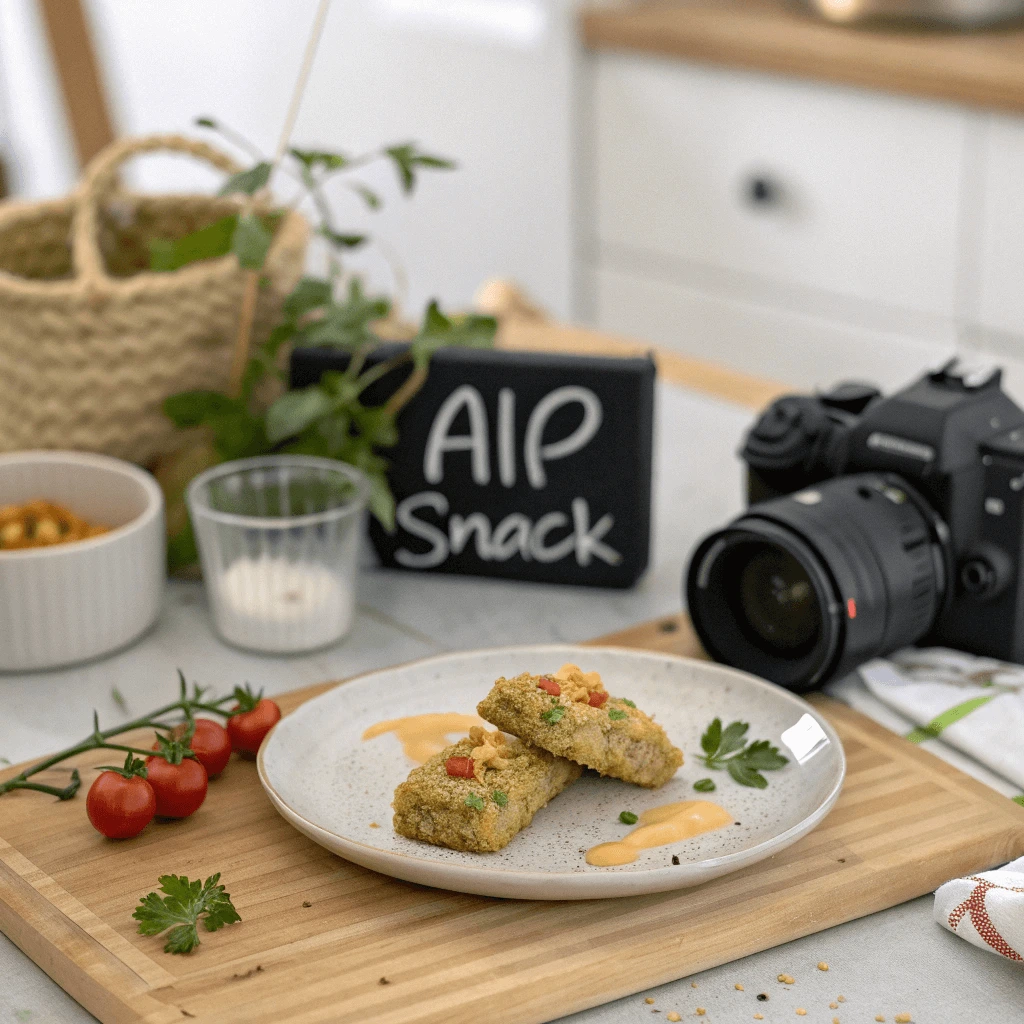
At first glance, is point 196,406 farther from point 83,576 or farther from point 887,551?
point 887,551

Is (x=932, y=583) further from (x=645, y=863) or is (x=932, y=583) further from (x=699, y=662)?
(x=645, y=863)

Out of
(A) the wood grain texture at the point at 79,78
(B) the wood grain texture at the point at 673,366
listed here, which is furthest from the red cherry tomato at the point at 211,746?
(A) the wood grain texture at the point at 79,78

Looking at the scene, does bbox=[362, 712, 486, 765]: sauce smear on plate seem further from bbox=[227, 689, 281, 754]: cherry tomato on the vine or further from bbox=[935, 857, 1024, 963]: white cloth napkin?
bbox=[935, 857, 1024, 963]: white cloth napkin

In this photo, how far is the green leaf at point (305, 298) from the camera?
45.8 inches

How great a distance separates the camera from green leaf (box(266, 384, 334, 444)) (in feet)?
3.63

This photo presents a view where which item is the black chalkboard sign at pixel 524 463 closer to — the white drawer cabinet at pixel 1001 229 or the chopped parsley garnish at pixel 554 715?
the chopped parsley garnish at pixel 554 715

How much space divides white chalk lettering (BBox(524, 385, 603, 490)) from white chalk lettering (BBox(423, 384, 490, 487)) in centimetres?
4

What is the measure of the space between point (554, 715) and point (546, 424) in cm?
38

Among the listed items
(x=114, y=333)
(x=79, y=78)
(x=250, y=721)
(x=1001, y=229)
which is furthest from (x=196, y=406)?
(x=1001, y=229)

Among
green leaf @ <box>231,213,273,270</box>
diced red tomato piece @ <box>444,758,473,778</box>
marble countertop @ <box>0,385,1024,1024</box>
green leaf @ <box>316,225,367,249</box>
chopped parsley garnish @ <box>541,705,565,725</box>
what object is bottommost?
marble countertop @ <box>0,385,1024,1024</box>

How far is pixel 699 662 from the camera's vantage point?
37.9 inches

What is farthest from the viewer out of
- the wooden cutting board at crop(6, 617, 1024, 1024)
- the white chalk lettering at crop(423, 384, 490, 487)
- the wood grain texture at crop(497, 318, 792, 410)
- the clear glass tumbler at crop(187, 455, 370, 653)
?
the wood grain texture at crop(497, 318, 792, 410)

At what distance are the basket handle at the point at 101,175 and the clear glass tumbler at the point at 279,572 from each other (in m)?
0.19

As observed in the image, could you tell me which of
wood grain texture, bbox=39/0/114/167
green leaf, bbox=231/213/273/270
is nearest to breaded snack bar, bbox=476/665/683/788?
green leaf, bbox=231/213/273/270
